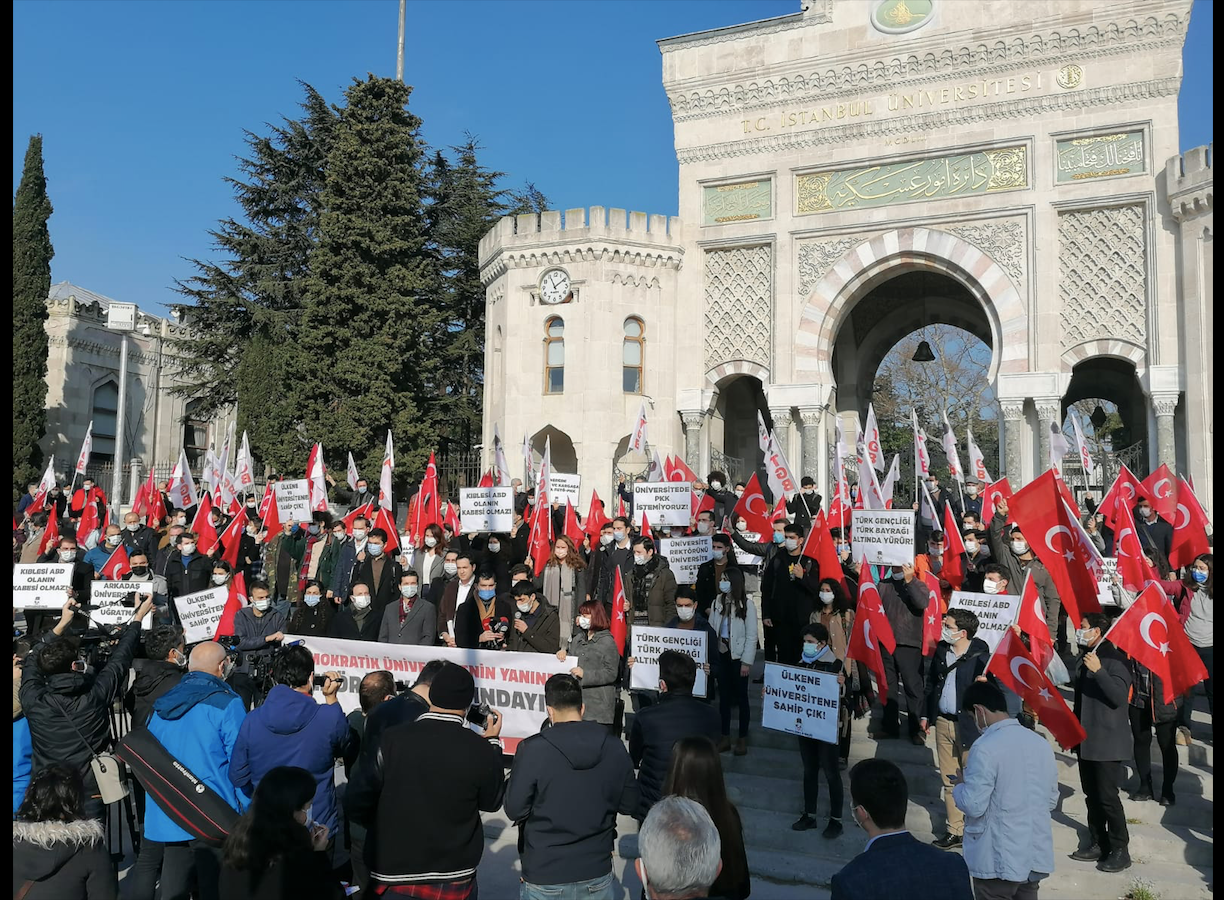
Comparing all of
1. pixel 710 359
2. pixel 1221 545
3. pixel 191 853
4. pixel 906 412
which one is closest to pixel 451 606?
pixel 191 853

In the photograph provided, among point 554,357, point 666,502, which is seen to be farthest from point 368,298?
point 666,502

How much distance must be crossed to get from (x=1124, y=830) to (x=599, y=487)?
17070mm

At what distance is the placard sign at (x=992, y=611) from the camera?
8281 millimetres

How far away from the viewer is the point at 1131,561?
9.25 metres

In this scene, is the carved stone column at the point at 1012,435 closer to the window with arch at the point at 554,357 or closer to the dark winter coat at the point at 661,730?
the window with arch at the point at 554,357

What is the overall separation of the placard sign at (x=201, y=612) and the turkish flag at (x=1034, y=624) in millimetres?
7495

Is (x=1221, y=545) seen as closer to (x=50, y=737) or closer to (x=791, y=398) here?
(x=50, y=737)

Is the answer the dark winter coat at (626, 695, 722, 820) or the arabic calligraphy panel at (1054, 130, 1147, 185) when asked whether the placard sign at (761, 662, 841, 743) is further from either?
the arabic calligraphy panel at (1054, 130, 1147, 185)

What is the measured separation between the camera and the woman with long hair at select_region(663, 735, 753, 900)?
433cm

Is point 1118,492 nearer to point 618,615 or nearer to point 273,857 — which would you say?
point 618,615

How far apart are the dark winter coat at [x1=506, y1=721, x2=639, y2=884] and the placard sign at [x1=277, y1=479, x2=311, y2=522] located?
1034 cm

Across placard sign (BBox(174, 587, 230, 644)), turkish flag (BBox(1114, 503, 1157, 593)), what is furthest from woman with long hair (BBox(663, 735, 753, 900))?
placard sign (BBox(174, 587, 230, 644))

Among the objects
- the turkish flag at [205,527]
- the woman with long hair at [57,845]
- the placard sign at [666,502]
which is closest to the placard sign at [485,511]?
the placard sign at [666,502]

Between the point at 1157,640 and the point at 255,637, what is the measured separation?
7.97 metres
